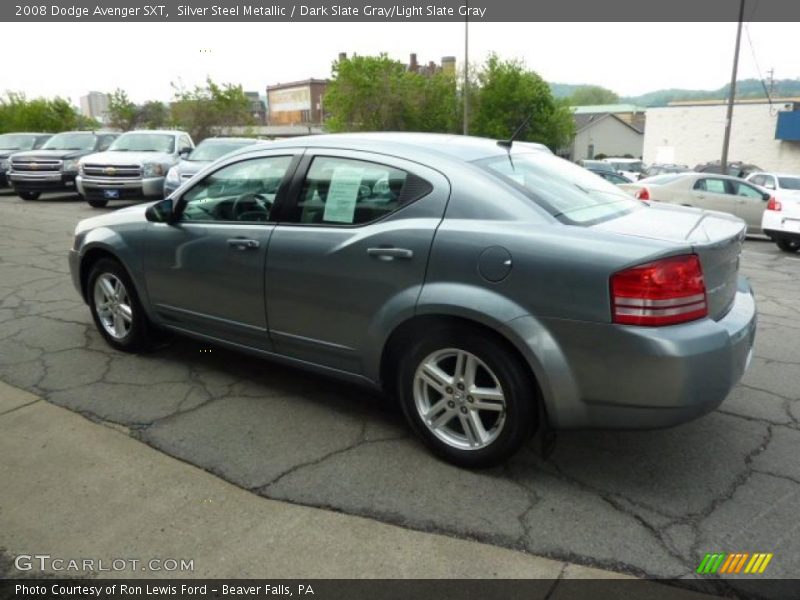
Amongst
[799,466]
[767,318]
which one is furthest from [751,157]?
[799,466]

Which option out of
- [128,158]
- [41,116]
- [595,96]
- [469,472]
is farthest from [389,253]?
[595,96]

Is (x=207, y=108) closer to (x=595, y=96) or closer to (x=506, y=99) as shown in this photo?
(x=506, y=99)

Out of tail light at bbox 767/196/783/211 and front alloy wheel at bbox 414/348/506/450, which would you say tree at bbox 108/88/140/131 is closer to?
tail light at bbox 767/196/783/211

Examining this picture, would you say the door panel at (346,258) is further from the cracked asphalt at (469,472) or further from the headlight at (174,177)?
the headlight at (174,177)

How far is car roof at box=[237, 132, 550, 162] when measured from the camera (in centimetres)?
323

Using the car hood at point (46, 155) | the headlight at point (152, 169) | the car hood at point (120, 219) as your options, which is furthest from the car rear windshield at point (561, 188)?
the car hood at point (46, 155)

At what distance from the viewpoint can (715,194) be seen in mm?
13727

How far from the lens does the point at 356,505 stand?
2.73 m

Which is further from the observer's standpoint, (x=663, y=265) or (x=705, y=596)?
(x=663, y=265)

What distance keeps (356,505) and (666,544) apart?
4.12ft

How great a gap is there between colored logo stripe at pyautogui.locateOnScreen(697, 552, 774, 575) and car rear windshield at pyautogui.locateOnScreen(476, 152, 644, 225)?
Answer: 144 cm

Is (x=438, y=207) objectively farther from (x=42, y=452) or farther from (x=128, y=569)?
(x=42, y=452)

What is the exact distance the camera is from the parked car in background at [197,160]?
1268 cm

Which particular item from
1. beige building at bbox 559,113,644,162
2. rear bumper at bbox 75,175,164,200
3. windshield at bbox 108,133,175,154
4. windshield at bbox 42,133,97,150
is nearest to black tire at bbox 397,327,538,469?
rear bumper at bbox 75,175,164,200
